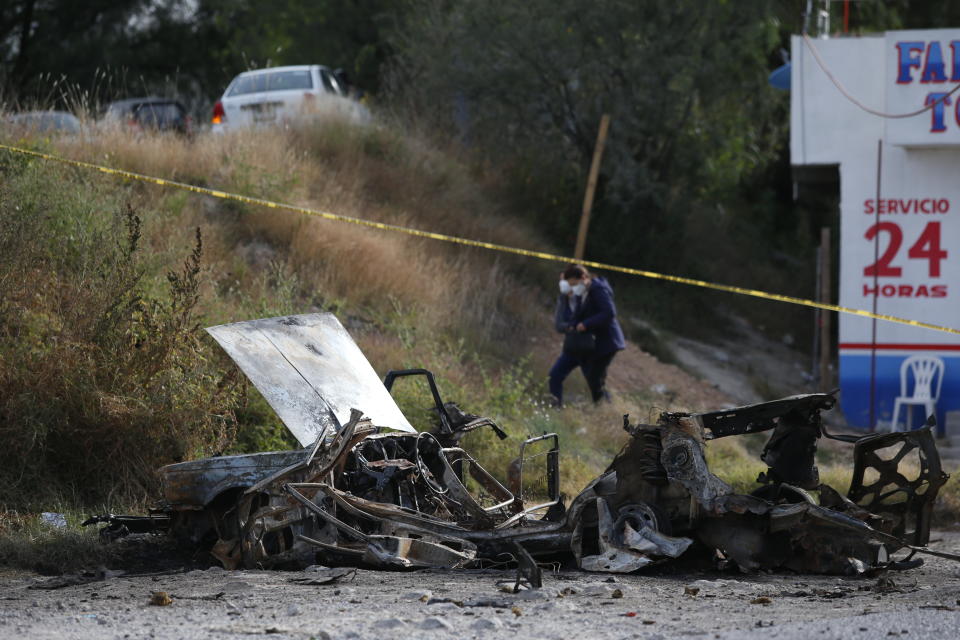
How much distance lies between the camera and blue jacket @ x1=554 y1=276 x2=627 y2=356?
13.3 metres

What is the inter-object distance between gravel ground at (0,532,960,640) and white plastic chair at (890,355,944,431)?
29.4ft

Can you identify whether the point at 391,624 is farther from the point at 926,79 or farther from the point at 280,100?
the point at 280,100

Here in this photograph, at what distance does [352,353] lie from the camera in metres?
8.60

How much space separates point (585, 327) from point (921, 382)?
18.2 feet

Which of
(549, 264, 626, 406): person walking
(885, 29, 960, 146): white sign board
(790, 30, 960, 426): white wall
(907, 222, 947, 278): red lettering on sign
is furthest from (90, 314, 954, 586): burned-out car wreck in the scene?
(885, 29, 960, 146): white sign board

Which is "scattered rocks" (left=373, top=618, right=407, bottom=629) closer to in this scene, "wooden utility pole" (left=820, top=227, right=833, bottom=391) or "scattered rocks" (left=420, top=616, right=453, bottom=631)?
"scattered rocks" (left=420, top=616, right=453, bottom=631)

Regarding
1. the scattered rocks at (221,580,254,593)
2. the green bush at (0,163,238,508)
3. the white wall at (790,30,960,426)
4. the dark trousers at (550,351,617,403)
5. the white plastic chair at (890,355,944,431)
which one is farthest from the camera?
the white wall at (790,30,960,426)

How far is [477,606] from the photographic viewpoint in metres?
6.18

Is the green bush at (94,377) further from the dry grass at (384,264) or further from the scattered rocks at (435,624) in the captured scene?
the scattered rocks at (435,624)

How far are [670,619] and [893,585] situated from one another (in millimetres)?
1722

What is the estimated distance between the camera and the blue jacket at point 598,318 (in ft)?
43.8

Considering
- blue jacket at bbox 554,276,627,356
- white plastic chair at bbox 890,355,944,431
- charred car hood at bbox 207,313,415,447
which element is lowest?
white plastic chair at bbox 890,355,944,431

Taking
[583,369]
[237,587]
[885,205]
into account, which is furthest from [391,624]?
[885,205]

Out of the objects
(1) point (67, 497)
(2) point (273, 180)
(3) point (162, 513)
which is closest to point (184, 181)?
(2) point (273, 180)
